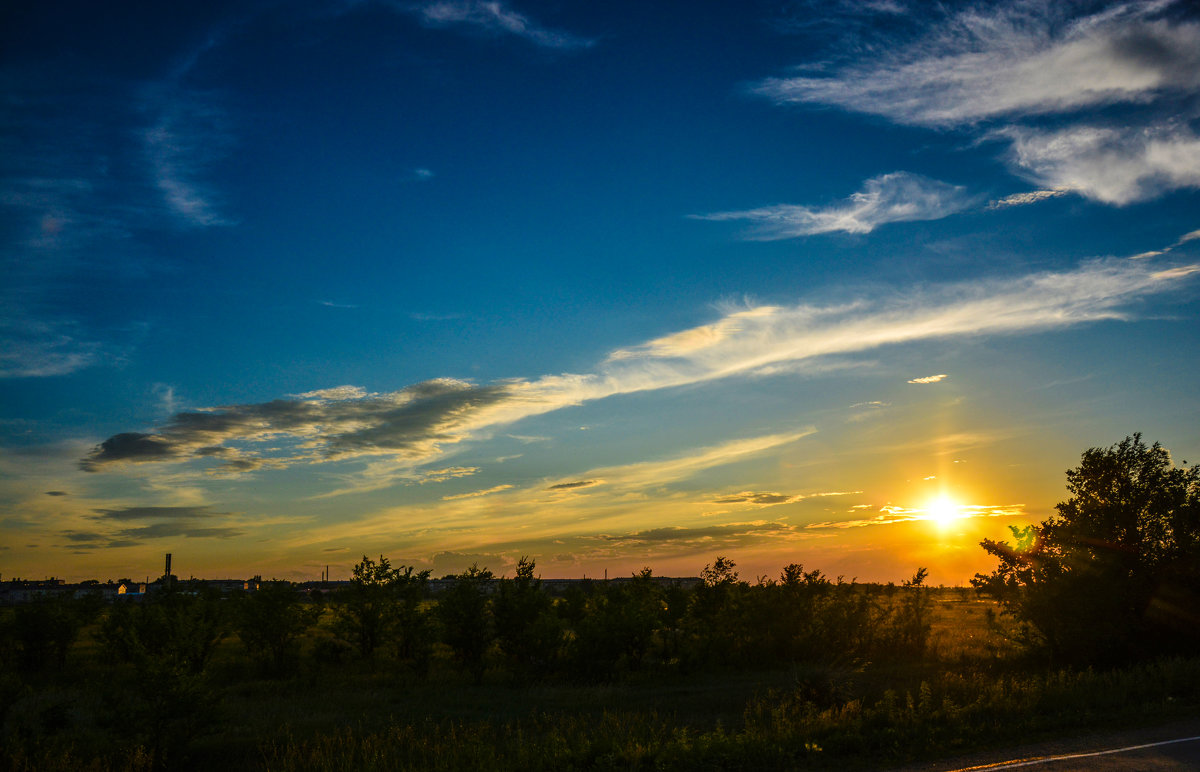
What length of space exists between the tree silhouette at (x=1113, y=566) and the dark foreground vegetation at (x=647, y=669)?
70 mm

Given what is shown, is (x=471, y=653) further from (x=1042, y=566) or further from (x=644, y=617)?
(x=1042, y=566)

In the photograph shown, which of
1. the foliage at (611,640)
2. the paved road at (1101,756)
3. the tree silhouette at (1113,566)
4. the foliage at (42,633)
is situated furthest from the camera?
the foliage at (42,633)

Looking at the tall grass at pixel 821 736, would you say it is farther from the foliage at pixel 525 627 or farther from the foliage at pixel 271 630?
the foliage at pixel 271 630

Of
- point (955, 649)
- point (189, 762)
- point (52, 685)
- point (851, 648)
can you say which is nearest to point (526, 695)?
point (189, 762)

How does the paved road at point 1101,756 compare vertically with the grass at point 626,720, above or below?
above

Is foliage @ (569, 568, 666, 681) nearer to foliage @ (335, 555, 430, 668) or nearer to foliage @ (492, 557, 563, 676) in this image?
foliage @ (492, 557, 563, 676)

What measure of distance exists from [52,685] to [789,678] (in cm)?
3355

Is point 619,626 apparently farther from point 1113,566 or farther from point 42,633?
point 42,633

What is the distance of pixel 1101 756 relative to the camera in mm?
11586

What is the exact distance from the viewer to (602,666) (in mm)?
31812

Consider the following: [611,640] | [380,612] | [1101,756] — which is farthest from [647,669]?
[1101,756]

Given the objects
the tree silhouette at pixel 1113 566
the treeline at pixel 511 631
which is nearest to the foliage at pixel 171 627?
the treeline at pixel 511 631

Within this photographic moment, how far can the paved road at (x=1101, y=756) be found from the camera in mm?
10938

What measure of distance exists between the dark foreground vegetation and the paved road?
0.94m
